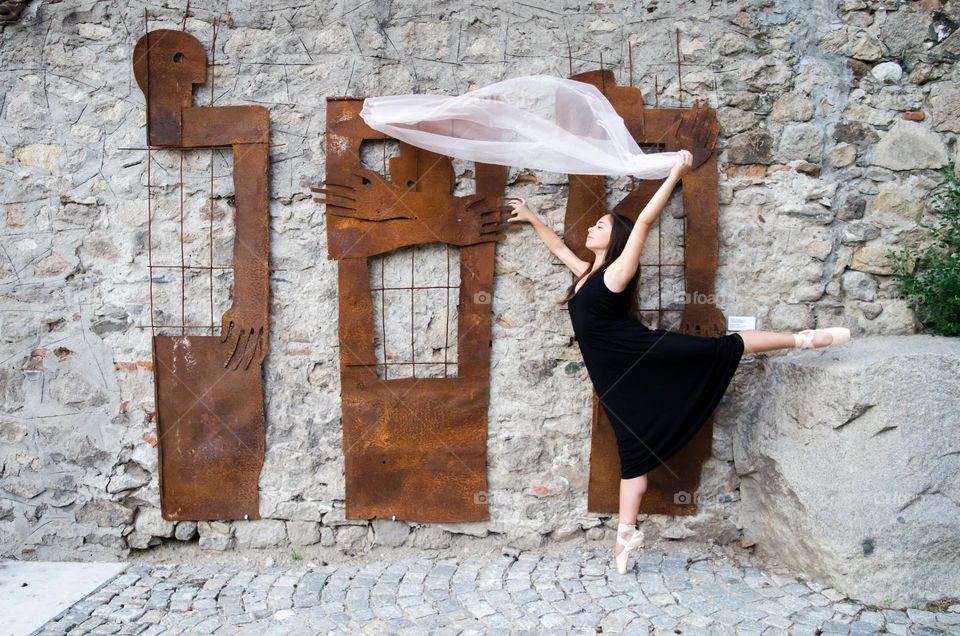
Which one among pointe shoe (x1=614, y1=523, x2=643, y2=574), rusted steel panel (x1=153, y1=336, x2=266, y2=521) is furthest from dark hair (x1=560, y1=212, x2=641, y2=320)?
rusted steel panel (x1=153, y1=336, x2=266, y2=521)

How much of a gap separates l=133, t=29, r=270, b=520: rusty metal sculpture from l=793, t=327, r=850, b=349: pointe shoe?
2413mm

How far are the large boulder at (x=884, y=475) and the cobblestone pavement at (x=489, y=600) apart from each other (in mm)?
142

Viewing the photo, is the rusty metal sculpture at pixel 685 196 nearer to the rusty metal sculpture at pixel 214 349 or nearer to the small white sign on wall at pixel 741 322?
the small white sign on wall at pixel 741 322

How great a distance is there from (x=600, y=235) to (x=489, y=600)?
1.63m

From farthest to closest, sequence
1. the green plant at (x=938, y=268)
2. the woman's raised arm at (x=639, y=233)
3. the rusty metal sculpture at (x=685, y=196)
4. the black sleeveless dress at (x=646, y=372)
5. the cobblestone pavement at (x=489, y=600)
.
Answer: the rusty metal sculpture at (x=685, y=196) < the green plant at (x=938, y=268) < the black sleeveless dress at (x=646, y=372) < the woman's raised arm at (x=639, y=233) < the cobblestone pavement at (x=489, y=600)

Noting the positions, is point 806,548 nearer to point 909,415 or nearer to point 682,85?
point 909,415

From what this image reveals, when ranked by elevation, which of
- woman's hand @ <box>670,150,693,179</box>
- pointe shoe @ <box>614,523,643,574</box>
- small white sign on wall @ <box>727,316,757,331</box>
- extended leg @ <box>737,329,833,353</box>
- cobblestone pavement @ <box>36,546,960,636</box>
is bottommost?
cobblestone pavement @ <box>36,546,960,636</box>

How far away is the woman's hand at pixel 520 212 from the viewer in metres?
3.22

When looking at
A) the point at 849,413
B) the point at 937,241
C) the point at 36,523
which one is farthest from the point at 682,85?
the point at 36,523

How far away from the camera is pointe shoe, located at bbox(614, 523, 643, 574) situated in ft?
9.91

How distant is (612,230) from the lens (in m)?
3.06

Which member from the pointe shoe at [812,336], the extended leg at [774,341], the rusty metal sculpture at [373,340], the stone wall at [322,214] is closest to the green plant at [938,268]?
the stone wall at [322,214]

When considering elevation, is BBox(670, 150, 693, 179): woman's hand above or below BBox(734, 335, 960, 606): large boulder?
above

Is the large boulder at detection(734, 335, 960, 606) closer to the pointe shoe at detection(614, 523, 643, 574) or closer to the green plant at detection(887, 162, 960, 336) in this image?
the green plant at detection(887, 162, 960, 336)
